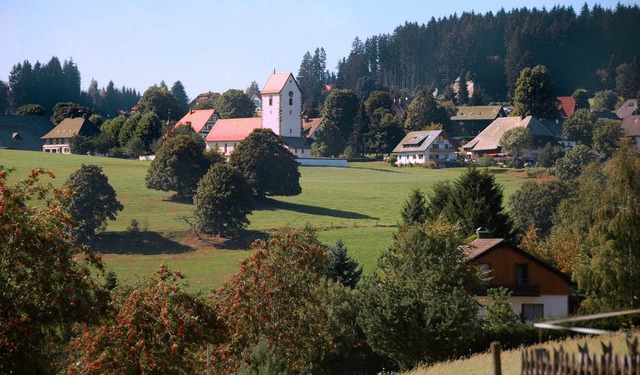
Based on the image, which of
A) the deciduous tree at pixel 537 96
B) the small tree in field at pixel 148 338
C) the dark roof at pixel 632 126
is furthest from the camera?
the deciduous tree at pixel 537 96

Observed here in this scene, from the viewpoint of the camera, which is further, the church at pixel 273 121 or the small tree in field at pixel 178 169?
the church at pixel 273 121

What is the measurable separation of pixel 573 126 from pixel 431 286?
119 meters

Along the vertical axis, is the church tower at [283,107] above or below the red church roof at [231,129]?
above

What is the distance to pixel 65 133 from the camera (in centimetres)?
14900

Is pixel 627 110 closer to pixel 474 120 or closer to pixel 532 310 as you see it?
pixel 474 120

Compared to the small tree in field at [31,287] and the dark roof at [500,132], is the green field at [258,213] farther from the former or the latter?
the small tree in field at [31,287]

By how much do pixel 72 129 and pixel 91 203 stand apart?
76249mm

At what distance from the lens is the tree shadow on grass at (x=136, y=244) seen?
69750mm

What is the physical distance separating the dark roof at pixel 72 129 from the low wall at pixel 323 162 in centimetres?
3825

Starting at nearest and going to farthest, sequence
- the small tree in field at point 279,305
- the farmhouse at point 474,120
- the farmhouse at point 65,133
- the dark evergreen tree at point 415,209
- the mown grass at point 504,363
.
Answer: the mown grass at point 504,363 → the small tree in field at point 279,305 → the dark evergreen tree at point 415,209 → the farmhouse at point 65,133 → the farmhouse at point 474,120

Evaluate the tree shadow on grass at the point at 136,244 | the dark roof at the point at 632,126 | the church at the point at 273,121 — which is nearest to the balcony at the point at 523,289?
the tree shadow on grass at the point at 136,244

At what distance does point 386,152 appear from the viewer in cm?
14562

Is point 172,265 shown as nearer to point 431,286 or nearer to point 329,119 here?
point 431,286

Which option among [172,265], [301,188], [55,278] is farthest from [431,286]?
[301,188]
